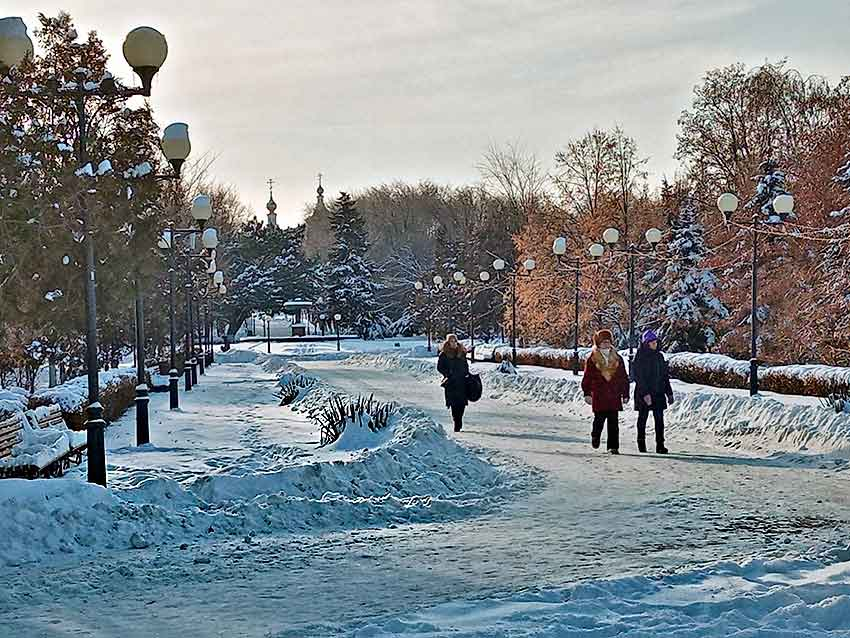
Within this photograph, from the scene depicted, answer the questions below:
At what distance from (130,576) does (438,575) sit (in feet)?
7.25

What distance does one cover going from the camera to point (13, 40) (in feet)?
29.8

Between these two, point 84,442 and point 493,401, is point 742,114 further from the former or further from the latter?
point 84,442

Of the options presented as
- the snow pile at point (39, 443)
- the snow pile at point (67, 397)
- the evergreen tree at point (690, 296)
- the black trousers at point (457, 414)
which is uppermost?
the evergreen tree at point (690, 296)

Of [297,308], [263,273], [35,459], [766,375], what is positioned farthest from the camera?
[297,308]

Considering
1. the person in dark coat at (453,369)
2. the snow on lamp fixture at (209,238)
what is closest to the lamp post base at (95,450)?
the person in dark coat at (453,369)

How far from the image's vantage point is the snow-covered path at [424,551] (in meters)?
6.20

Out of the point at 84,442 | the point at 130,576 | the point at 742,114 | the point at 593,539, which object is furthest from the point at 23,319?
the point at 742,114

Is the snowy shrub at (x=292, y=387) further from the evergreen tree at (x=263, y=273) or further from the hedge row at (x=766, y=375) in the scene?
the evergreen tree at (x=263, y=273)

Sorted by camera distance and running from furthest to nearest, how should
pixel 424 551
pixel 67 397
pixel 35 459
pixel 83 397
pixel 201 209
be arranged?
pixel 201 209
pixel 83 397
pixel 67 397
pixel 35 459
pixel 424 551

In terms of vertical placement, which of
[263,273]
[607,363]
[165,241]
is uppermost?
[263,273]

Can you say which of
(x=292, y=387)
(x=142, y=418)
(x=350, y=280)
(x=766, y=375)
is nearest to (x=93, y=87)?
(x=142, y=418)

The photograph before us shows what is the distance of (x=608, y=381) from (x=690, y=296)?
27.3 m

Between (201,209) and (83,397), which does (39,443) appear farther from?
(201,209)

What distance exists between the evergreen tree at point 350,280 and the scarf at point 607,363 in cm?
5983
